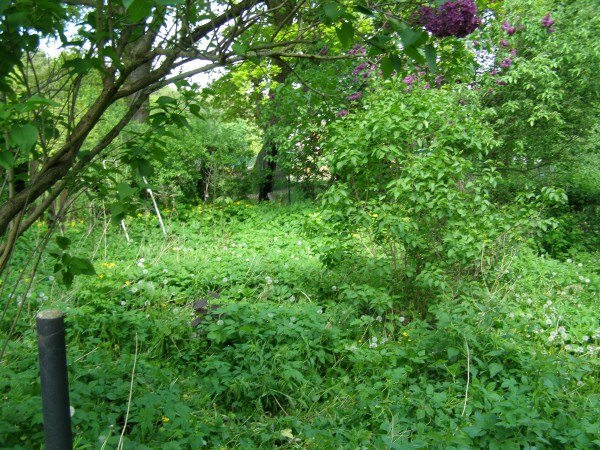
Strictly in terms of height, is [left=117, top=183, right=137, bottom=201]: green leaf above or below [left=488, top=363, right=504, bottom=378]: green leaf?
above

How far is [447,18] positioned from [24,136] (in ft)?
6.62

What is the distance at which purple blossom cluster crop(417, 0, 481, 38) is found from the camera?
276cm

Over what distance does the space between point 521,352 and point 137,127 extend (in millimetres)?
6711

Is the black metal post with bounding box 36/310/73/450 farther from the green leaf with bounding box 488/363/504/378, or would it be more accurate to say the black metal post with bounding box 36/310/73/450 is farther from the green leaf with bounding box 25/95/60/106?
the green leaf with bounding box 488/363/504/378

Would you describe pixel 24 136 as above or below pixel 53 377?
above

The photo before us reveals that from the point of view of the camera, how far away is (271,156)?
34.9ft

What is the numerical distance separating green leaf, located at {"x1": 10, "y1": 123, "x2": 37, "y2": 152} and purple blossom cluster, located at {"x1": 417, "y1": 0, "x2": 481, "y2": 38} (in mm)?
1752

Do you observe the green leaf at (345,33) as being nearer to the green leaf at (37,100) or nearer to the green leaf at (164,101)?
the green leaf at (164,101)

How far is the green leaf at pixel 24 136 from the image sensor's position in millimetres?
1626

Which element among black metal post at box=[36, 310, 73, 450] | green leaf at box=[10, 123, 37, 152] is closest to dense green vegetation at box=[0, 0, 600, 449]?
green leaf at box=[10, 123, 37, 152]

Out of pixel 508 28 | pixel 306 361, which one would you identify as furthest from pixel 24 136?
pixel 508 28

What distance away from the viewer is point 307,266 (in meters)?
6.09

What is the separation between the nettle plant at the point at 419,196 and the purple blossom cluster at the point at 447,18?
4.95 feet

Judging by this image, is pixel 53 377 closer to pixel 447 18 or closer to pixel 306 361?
pixel 447 18
